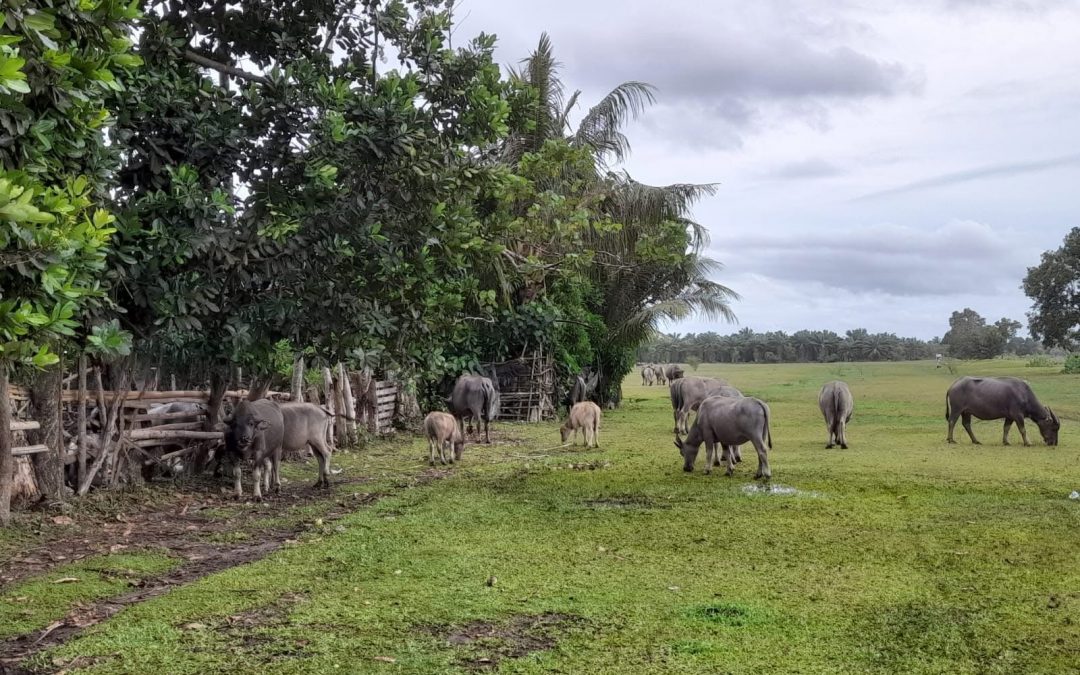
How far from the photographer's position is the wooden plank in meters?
9.53

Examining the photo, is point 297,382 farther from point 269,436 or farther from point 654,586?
point 654,586

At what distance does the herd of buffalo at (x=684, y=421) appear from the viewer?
1179 centimetres

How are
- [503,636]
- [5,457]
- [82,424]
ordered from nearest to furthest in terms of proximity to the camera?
[503,636]
[5,457]
[82,424]

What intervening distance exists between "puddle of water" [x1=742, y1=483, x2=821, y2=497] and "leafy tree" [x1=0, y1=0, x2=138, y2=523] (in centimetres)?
857

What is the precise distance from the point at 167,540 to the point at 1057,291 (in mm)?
55581

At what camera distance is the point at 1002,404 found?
56.0ft

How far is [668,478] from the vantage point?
13047mm

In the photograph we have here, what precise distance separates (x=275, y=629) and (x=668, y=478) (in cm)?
812

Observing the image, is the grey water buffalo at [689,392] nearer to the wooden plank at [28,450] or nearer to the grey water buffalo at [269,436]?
the grey water buffalo at [269,436]

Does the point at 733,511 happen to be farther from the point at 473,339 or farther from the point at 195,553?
the point at 473,339

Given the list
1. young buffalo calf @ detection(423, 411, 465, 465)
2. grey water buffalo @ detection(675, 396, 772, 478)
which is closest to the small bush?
grey water buffalo @ detection(675, 396, 772, 478)

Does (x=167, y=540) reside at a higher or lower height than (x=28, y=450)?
lower

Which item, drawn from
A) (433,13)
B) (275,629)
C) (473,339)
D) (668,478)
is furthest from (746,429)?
(473,339)

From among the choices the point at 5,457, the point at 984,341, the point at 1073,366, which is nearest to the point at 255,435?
the point at 5,457
